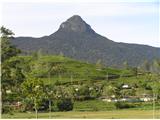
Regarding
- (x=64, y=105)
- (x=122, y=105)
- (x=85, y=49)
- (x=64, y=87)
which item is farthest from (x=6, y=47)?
(x=85, y=49)

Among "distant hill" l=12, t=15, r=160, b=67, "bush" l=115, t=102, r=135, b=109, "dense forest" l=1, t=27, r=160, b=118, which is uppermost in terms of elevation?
"distant hill" l=12, t=15, r=160, b=67

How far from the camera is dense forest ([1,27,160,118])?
18.2m

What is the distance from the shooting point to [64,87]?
39969 mm

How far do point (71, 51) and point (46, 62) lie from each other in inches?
1677

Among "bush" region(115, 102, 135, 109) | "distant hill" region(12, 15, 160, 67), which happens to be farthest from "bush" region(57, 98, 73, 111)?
"distant hill" region(12, 15, 160, 67)

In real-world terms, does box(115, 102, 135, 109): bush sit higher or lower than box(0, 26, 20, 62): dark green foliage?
lower

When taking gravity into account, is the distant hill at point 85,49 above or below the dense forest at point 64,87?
above

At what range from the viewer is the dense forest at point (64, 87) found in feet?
59.9

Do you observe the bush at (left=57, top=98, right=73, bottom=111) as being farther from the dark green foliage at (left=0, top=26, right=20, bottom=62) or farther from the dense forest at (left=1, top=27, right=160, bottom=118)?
the dark green foliage at (left=0, top=26, right=20, bottom=62)

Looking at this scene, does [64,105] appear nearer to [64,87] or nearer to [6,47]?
[64,87]

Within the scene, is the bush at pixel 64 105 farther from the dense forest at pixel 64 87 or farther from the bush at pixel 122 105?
the bush at pixel 122 105

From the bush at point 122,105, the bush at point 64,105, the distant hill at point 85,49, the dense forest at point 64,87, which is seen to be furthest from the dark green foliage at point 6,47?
the distant hill at point 85,49

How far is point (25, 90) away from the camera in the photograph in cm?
2141

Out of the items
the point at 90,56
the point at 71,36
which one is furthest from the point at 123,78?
the point at 71,36
